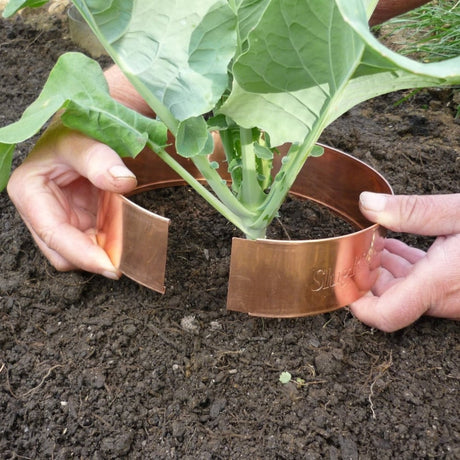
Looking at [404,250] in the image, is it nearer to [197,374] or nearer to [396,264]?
[396,264]

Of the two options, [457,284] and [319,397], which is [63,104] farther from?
[457,284]

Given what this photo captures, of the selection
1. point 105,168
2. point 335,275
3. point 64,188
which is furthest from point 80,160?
point 335,275

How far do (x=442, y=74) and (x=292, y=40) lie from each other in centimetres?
23

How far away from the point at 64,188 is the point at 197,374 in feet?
1.69

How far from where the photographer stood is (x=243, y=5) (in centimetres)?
97

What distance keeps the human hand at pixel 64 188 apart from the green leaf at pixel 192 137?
140mm

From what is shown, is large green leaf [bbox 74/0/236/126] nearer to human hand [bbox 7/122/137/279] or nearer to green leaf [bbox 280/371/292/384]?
human hand [bbox 7/122/137/279]

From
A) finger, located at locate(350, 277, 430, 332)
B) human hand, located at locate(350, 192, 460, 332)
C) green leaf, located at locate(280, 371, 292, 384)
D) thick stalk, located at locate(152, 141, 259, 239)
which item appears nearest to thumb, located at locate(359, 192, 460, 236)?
human hand, located at locate(350, 192, 460, 332)

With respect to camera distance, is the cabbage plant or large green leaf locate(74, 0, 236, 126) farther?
large green leaf locate(74, 0, 236, 126)

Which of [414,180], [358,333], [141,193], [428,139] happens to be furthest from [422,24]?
[358,333]

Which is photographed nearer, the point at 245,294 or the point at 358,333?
the point at 245,294

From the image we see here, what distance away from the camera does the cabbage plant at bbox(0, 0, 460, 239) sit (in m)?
0.81

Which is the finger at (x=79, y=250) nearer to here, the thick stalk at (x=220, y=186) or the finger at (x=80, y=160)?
the finger at (x=80, y=160)

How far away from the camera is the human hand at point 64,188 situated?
1060 millimetres
